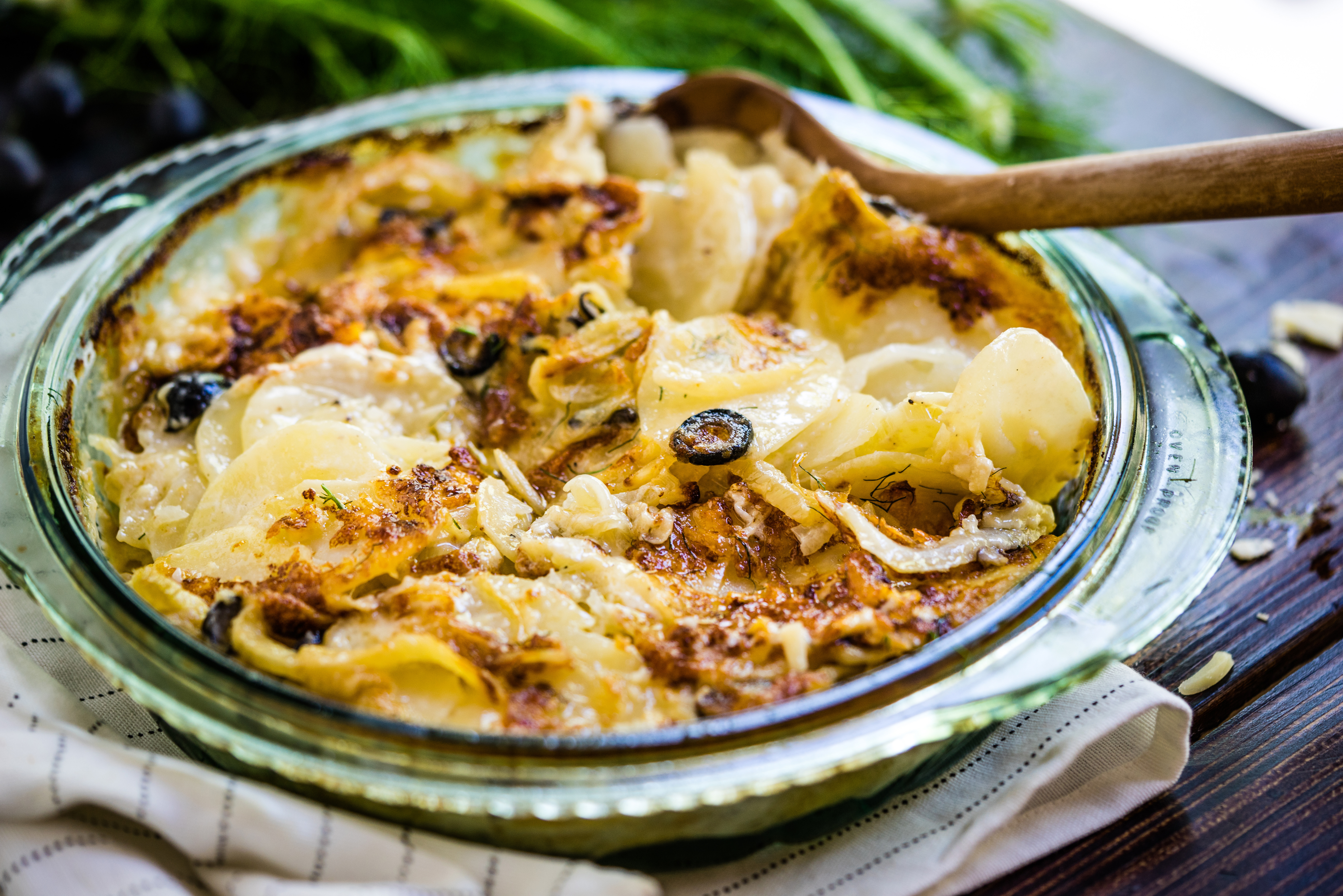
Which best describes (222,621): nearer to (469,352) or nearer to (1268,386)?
(469,352)

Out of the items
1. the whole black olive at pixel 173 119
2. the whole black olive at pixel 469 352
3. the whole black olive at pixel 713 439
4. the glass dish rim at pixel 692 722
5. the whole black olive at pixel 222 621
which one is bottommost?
the glass dish rim at pixel 692 722

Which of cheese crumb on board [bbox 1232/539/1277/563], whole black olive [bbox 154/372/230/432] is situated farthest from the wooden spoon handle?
whole black olive [bbox 154/372/230/432]

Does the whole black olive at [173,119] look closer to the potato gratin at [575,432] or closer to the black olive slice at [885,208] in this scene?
the potato gratin at [575,432]

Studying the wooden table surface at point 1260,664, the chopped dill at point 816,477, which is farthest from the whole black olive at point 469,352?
the wooden table surface at point 1260,664

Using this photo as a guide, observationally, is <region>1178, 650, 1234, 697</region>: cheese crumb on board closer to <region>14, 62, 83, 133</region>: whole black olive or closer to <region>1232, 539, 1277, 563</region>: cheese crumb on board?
<region>1232, 539, 1277, 563</region>: cheese crumb on board

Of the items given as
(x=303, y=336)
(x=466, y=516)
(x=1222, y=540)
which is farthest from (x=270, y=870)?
(x=1222, y=540)

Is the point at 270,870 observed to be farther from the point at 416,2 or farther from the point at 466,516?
the point at 416,2
